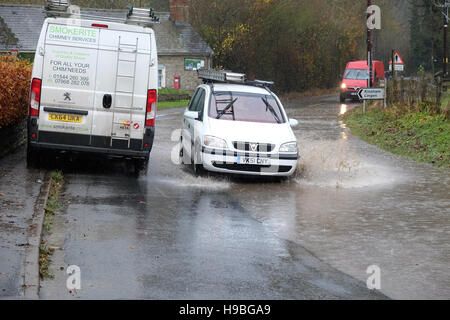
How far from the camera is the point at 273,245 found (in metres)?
8.99

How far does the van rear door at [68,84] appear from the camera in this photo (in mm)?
13039

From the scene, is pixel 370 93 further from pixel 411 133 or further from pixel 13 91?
pixel 13 91

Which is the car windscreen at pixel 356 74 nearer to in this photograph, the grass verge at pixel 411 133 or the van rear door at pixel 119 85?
the grass verge at pixel 411 133

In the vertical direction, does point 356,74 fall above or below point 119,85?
above

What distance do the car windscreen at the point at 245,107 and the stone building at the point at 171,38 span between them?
4291 cm

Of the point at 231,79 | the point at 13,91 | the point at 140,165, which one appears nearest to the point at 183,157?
the point at 231,79

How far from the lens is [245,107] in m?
15.3

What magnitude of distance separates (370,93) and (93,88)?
56.0 ft

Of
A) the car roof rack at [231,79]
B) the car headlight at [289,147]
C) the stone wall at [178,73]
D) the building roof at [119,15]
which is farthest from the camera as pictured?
the stone wall at [178,73]

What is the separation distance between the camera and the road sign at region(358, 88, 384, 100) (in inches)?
1113

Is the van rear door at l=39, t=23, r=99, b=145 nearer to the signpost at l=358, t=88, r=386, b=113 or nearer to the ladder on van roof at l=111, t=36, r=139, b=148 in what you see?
the ladder on van roof at l=111, t=36, r=139, b=148

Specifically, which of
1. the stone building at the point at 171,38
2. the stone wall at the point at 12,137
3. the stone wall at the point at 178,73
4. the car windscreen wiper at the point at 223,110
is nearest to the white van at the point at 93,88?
the car windscreen wiper at the point at 223,110
